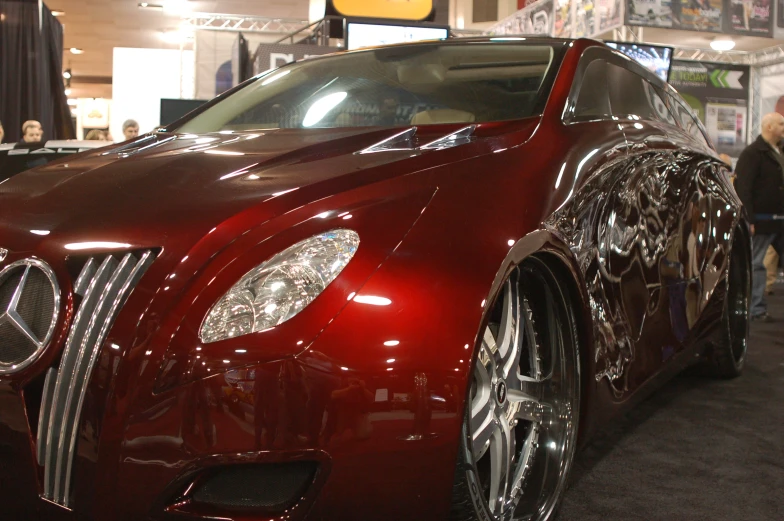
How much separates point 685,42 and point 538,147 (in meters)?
10.2

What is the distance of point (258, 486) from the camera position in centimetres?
141

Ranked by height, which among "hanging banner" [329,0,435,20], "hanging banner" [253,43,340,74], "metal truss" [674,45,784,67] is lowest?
"hanging banner" [253,43,340,74]

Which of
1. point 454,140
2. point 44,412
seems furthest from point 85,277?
point 454,140

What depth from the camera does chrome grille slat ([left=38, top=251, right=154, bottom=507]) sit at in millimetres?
1403

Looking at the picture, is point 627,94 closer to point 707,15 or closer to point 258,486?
point 258,486

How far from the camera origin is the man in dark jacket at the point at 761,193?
247 inches

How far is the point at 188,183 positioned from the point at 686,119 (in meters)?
2.45

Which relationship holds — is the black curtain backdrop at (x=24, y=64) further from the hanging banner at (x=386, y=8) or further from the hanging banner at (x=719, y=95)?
the hanging banner at (x=719, y=95)

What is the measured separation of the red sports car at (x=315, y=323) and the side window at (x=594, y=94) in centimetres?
14

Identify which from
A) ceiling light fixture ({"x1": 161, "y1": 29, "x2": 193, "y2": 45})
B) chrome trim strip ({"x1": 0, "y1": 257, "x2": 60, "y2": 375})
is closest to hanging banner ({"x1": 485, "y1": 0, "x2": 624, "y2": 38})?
chrome trim strip ({"x1": 0, "y1": 257, "x2": 60, "y2": 375})

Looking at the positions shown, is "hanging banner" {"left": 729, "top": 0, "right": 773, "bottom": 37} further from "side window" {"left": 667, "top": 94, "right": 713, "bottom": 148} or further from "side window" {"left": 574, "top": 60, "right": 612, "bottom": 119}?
"side window" {"left": 574, "top": 60, "right": 612, "bottom": 119}

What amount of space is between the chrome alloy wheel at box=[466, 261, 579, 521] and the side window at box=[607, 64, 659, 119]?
3.06ft

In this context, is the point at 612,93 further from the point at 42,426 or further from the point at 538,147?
Result: the point at 42,426

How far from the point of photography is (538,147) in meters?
2.02
